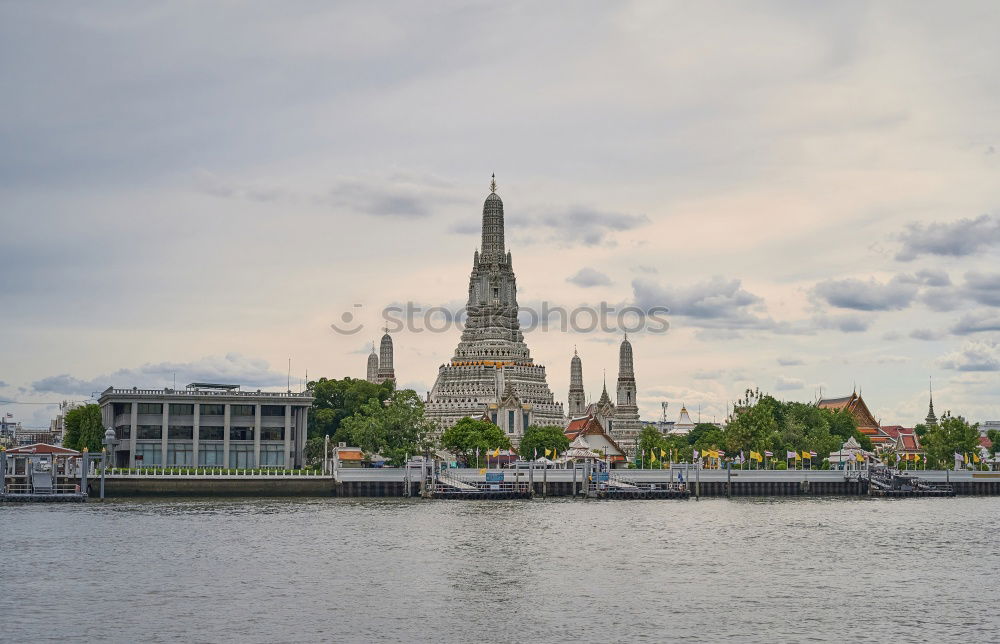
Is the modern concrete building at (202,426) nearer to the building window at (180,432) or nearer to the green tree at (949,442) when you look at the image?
the building window at (180,432)

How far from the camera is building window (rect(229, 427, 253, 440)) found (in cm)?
16112

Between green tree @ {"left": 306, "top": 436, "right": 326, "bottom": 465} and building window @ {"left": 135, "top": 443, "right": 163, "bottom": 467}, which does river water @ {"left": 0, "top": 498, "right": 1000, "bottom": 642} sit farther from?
green tree @ {"left": 306, "top": 436, "right": 326, "bottom": 465}

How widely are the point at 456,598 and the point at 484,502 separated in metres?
65.8

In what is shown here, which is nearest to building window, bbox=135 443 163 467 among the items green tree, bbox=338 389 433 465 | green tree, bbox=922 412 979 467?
green tree, bbox=338 389 433 465

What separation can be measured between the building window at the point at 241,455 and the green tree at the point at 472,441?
97.1 ft

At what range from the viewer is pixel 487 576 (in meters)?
69.0

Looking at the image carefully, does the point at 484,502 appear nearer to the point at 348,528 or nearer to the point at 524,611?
the point at 348,528

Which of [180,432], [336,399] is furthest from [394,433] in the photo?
[336,399]

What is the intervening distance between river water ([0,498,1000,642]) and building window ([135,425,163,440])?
46.7 meters

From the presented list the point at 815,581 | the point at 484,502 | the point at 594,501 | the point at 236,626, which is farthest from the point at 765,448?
the point at 236,626

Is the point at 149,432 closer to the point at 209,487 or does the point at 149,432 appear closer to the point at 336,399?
the point at 209,487

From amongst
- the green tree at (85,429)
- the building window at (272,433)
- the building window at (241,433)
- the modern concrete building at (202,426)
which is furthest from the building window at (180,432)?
the green tree at (85,429)

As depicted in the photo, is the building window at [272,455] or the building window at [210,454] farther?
the building window at [272,455]

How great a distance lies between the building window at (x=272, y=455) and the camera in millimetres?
162188
